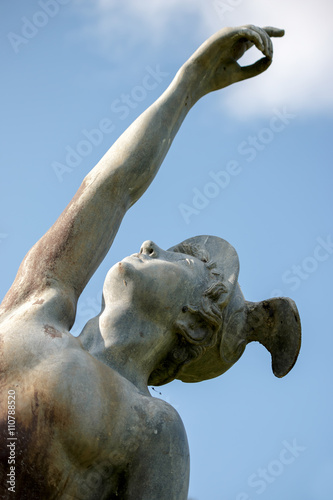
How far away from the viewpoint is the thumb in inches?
280

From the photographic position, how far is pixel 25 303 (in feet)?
19.2

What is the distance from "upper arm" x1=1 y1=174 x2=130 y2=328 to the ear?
660mm

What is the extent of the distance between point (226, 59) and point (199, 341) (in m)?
2.18

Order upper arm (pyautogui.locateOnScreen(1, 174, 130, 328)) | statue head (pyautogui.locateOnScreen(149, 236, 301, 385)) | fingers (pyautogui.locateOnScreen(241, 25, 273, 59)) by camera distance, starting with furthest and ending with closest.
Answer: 1. fingers (pyautogui.locateOnScreen(241, 25, 273, 59))
2. statue head (pyautogui.locateOnScreen(149, 236, 301, 385))
3. upper arm (pyautogui.locateOnScreen(1, 174, 130, 328))

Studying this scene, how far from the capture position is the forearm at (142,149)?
6383mm

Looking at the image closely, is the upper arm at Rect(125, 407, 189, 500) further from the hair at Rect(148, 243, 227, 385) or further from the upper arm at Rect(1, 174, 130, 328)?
the upper arm at Rect(1, 174, 130, 328)

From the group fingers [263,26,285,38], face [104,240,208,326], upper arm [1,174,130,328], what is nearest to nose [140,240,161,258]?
face [104,240,208,326]

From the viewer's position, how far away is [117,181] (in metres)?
6.34

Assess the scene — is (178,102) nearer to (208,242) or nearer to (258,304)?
(208,242)

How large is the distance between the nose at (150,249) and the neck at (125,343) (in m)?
0.51

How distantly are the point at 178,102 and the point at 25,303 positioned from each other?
193 centimetres

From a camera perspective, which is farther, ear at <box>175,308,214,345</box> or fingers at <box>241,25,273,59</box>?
fingers at <box>241,25,273,59</box>

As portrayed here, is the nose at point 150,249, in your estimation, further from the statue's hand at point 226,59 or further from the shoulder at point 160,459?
the statue's hand at point 226,59

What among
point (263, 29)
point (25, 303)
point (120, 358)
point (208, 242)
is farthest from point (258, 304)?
point (263, 29)
